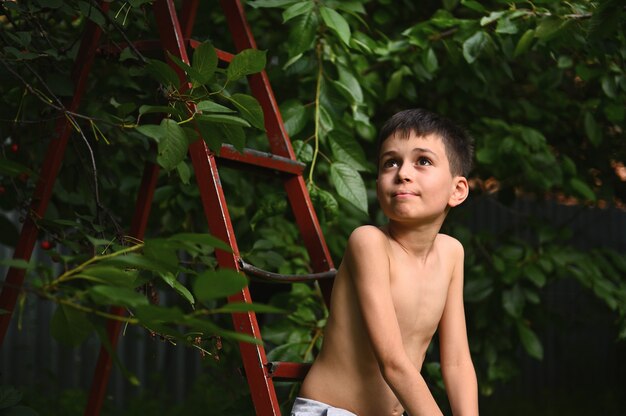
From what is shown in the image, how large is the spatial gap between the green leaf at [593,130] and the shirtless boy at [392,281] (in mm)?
1422

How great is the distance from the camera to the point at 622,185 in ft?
12.7

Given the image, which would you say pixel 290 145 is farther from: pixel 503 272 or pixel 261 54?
pixel 503 272

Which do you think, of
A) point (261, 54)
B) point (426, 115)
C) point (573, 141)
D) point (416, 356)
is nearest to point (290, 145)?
point (426, 115)

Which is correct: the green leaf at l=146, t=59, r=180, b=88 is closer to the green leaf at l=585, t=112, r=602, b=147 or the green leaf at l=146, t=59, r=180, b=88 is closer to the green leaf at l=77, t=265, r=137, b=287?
the green leaf at l=77, t=265, r=137, b=287

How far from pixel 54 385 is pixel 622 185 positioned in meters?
3.77

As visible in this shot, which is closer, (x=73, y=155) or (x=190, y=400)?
(x=73, y=155)

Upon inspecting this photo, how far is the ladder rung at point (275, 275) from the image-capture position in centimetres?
213

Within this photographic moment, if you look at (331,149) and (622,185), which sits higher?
(622,185)

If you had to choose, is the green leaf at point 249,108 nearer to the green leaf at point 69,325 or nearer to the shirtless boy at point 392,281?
the shirtless boy at point 392,281

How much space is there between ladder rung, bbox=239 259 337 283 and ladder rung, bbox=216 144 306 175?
25 centimetres

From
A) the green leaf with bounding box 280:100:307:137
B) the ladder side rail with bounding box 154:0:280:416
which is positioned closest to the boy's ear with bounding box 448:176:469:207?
the ladder side rail with bounding box 154:0:280:416

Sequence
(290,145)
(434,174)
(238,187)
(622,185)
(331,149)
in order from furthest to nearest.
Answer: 1. (622,185)
2. (238,187)
3. (331,149)
4. (290,145)
5. (434,174)

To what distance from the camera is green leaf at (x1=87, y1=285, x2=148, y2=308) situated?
104 centimetres

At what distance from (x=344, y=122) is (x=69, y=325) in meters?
1.85
